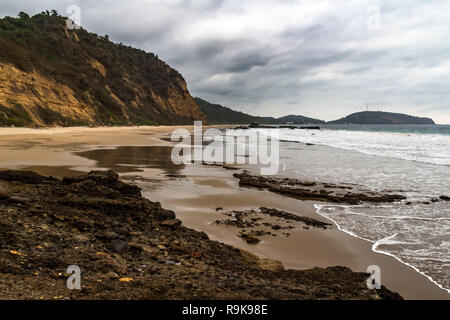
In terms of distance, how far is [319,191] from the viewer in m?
9.59

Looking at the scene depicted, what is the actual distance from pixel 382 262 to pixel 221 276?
2982 millimetres

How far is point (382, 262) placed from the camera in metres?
4.70

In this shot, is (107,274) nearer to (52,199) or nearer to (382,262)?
(52,199)

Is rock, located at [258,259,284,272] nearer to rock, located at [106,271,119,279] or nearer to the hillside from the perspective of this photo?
rock, located at [106,271,119,279]

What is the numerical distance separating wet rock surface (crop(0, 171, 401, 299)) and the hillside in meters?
31.5

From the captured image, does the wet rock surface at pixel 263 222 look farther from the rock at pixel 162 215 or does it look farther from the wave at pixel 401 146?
the wave at pixel 401 146

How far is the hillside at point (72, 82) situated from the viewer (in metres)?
34.7

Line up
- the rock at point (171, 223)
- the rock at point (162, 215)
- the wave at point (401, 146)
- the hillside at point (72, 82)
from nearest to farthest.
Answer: the rock at point (171, 223), the rock at point (162, 215), the wave at point (401, 146), the hillside at point (72, 82)

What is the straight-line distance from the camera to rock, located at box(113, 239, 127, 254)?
384 cm

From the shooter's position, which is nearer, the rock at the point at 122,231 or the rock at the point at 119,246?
the rock at the point at 119,246

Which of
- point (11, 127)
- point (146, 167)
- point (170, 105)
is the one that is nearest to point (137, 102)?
point (170, 105)

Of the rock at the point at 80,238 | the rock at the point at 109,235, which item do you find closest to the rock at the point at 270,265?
the rock at the point at 109,235

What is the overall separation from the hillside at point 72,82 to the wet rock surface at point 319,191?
30.5m
